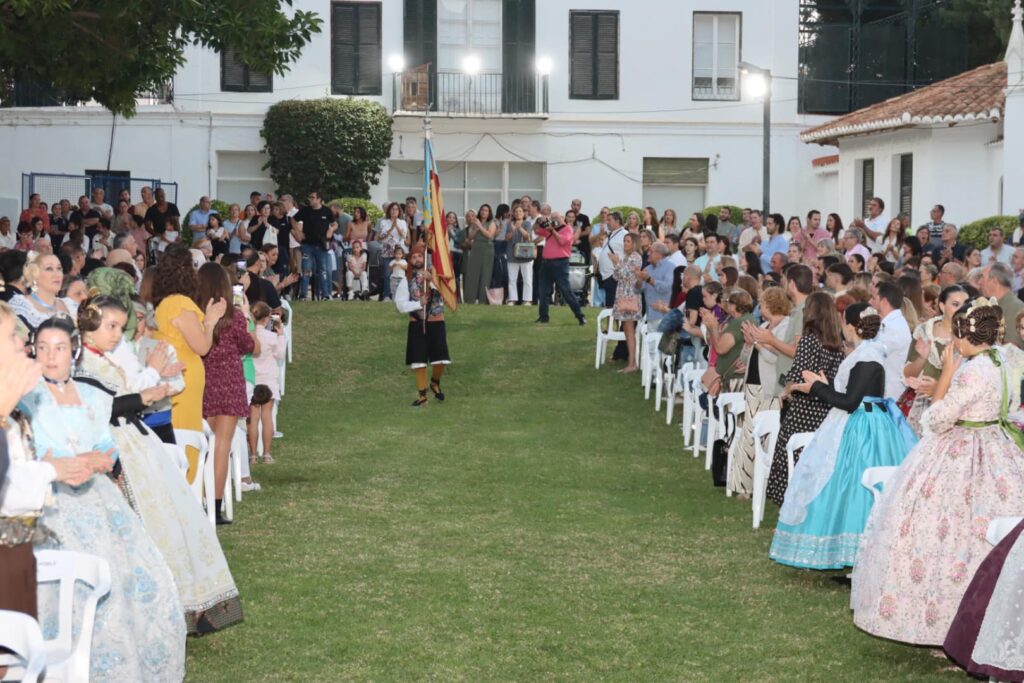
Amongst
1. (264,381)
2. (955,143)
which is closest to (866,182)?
(955,143)

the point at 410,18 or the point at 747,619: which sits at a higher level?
the point at 410,18

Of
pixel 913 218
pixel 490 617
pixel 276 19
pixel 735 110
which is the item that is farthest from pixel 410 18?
pixel 490 617

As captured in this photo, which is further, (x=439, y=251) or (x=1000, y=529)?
(x=439, y=251)

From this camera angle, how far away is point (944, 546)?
7500 millimetres

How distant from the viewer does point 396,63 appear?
3391cm

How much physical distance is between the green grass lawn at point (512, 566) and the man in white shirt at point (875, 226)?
599 centimetres

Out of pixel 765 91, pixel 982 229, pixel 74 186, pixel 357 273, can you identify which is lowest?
pixel 357 273

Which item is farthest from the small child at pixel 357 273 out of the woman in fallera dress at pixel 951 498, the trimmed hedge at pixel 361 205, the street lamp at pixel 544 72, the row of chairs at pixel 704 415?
the woman in fallera dress at pixel 951 498

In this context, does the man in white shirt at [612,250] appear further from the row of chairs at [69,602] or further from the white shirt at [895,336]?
the row of chairs at [69,602]

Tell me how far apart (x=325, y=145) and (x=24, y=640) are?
28.2m

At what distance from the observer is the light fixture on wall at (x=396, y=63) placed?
111 feet

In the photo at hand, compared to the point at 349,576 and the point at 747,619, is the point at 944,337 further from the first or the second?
the point at 349,576

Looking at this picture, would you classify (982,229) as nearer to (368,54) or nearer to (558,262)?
(558,262)

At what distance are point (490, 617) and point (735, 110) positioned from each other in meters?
27.9
